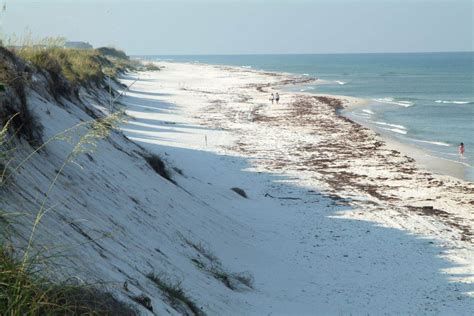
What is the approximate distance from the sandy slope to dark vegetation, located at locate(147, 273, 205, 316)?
0.54 feet

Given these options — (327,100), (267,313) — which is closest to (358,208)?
(267,313)

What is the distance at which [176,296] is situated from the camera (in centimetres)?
598

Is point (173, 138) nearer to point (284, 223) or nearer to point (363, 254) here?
point (284, 223)

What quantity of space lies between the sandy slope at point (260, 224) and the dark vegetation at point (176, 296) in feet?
0.54

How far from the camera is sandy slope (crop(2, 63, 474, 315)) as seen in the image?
20.7 feet

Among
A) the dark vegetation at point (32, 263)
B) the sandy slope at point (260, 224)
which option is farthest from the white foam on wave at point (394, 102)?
the dark vegetation at point (32, 263)

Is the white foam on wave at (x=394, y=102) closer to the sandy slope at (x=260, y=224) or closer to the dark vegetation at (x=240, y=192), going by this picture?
the sandy slope at (x=260, y=224)

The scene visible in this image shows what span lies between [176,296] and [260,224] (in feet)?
25.7

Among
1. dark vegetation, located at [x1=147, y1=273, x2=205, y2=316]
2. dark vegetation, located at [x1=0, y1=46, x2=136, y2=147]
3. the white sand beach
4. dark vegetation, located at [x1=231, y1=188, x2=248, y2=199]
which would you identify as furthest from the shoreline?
dark vegetation, located at [x1=147, y1=273, x2=205, y2=316]

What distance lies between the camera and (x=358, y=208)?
16.7m

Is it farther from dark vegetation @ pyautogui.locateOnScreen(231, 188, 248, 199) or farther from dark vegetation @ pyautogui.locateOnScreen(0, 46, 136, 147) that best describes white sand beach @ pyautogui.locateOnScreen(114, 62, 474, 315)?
dark vegetation @ pyautogui.locateOnScreen(0, 46, 136, 147)

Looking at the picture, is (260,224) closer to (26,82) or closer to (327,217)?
(327,217)

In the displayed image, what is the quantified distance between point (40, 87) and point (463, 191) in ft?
52.5

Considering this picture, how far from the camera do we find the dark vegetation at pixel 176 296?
577cm
